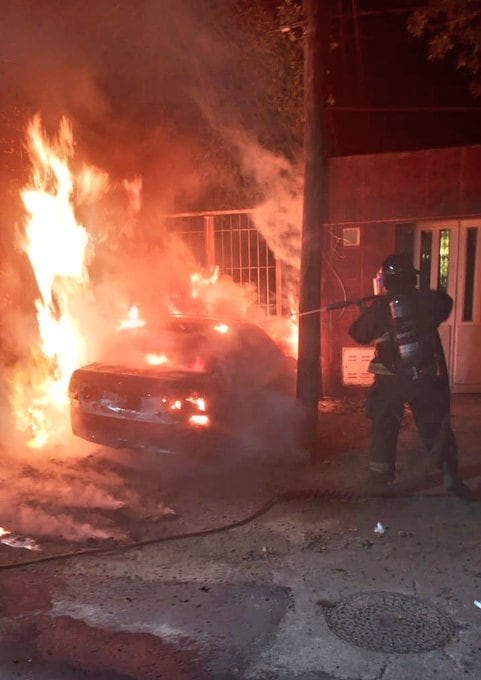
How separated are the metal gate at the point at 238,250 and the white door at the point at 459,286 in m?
2.61

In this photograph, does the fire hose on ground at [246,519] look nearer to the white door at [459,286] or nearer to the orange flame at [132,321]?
the orange flame at [132,321]

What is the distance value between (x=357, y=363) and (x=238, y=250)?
3.09 m

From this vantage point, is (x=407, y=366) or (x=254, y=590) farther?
(x=407, y=366)

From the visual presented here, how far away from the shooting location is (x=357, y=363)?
28.4 feet

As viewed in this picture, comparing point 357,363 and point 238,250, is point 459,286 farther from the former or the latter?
point 238,250

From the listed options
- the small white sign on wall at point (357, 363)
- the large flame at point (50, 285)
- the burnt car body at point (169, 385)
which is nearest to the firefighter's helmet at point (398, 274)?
the burnt car body at point (169, 385)

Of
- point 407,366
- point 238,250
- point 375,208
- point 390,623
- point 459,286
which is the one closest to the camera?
point 390,623

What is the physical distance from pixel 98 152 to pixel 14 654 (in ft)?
34.4

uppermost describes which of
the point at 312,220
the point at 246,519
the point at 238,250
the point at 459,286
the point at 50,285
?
the point at 312,220

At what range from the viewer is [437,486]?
5.56m

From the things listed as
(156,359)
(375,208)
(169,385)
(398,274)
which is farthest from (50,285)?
(398,274)

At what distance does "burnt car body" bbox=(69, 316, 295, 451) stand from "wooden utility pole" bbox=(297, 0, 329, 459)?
60cm

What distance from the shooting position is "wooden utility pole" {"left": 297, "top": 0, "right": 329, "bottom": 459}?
5938 millimetres

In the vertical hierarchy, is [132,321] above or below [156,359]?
above
